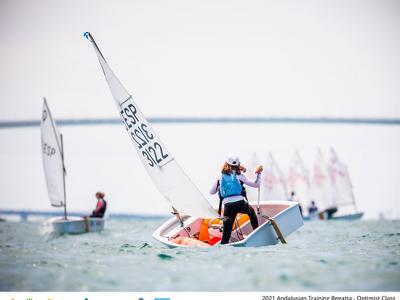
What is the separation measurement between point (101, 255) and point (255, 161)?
2148 centimetres

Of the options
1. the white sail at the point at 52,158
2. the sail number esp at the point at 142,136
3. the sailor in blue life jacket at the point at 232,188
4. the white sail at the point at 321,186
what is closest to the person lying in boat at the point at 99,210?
the white sail at the point at 52,158

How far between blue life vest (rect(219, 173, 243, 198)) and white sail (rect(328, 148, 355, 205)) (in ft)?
70.1

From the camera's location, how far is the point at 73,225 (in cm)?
1145

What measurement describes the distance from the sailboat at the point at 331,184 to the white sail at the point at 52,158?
17.2m

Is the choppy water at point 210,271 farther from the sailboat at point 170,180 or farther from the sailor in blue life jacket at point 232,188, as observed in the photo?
the sailor in blue life jacket at point 232,188

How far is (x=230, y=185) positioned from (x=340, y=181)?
21.9m

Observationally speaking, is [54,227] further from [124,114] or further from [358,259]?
[358,259]

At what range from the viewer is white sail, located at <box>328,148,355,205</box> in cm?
2680

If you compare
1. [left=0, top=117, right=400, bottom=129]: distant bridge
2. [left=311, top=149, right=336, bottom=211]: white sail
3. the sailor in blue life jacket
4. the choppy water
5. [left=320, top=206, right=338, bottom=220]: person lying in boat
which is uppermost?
[left=0, top=117, right=400, bottom=129]: distant bridge

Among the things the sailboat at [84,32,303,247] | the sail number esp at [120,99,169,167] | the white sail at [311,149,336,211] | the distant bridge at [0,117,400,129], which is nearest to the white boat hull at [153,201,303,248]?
the sailboat at [84,32,303,247]

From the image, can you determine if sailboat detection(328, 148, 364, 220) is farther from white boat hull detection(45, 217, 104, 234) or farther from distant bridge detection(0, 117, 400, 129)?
white boat hull detection(45, 217, 104, 234)

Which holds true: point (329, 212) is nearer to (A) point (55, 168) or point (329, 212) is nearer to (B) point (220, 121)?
(B) point (220, 121)

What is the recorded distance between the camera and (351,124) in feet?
92.1

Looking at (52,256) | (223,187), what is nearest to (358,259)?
(223,187)
